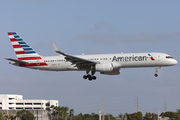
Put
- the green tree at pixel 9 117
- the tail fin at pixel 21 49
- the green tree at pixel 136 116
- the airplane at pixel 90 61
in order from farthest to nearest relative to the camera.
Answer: the green tree at pixel 9 117
the green tree at pixel 136 116
the tail fin at pixel 21 49
the airplane at pixel 90 61

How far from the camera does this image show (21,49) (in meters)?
65.9

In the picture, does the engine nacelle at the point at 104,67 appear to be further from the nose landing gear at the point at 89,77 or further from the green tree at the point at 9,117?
the green tree at the point at 9,117

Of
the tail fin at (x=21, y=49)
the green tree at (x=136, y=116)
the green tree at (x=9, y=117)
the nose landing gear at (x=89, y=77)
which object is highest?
the tail fin at (x=21, y=49)

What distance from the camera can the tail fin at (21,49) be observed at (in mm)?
63834

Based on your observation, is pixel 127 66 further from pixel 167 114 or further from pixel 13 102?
pixel 13 102

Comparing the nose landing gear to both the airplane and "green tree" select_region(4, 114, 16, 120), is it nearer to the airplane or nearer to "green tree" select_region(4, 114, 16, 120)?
the airplane

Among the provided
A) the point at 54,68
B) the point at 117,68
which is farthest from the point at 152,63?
the point at 54,68

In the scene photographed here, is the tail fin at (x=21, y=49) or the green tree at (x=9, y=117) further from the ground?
the tail fin at (x=21, y=49)

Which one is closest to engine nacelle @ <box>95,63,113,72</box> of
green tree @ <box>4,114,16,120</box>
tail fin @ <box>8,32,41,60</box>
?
tail fin @ <box>8,32,41,60</box>

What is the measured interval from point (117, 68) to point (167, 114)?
87.3 m

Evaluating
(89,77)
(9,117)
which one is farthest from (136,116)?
(89,77)

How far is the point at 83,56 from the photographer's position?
6028cm

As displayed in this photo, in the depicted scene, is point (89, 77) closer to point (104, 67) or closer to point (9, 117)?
point (104, 67)

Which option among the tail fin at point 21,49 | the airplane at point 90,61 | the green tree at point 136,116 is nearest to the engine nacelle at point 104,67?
the airplane at point 90,61
